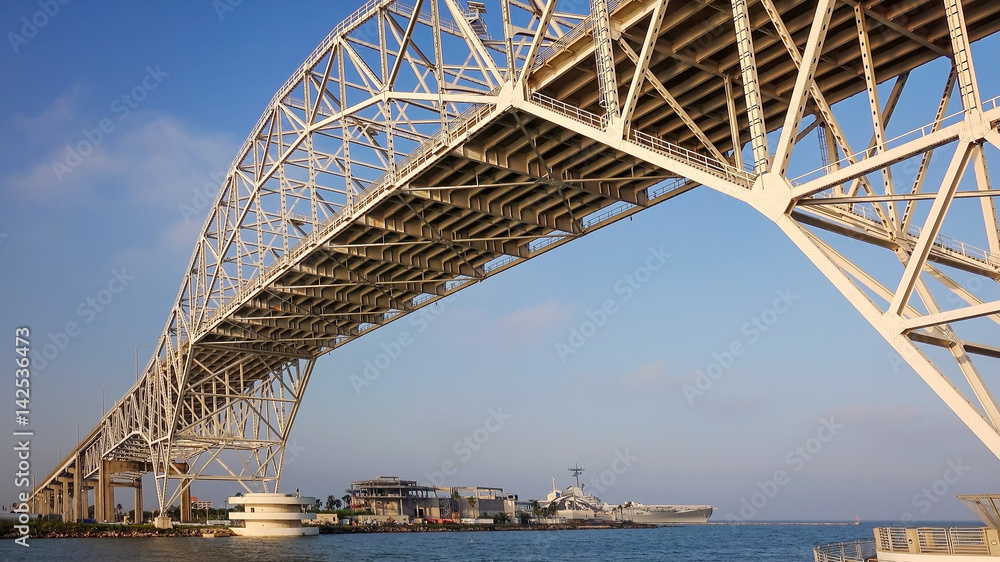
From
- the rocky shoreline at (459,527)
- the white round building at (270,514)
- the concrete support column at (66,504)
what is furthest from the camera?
the concrete support column at (66,504)

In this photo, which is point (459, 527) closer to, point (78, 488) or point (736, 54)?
point (78, 488)

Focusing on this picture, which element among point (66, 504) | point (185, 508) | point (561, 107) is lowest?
point (66, 504)

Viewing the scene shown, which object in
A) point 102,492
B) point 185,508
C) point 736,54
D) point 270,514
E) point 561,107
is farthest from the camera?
point 102,492

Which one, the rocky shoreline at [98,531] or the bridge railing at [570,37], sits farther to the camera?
the rocky shoreline at [98,531]

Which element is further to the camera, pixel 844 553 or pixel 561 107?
pixel 561 107

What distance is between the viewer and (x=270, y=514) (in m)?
78.3

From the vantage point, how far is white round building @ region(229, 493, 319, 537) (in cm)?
7775

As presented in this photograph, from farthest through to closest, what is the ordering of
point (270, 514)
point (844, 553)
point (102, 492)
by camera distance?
point (102, 492), point (270, 514), point (844, 553)

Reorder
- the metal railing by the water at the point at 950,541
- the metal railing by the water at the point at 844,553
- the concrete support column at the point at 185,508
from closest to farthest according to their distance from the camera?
the metal railing by the water at the point at 950,541 < the metal railing by the water at the point at 844,553 < the concrete support column at the point at 185,508

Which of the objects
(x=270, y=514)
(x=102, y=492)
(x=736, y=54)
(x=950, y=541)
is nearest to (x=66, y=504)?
(x=102, y=492)

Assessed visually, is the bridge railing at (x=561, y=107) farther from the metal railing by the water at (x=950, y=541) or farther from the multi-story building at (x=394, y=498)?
the multi-story building at (x=394, y=498)

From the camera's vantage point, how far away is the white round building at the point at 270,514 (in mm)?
77750

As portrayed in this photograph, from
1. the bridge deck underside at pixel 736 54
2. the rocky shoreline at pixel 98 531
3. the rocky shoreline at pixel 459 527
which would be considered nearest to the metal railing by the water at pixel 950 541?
the bridge deck underside at pixel 736 54

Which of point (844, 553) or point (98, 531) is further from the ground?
point (844, 553)
